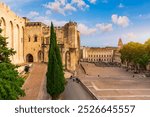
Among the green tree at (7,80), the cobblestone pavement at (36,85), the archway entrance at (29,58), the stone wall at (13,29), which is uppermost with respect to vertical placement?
the stone wall at (13,29)

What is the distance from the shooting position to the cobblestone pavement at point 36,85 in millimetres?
25972

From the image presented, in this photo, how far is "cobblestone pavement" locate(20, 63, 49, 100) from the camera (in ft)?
A: 85.2

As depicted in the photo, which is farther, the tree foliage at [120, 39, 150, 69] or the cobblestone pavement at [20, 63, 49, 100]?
the tree foliage at [120, 39, 150, 69]

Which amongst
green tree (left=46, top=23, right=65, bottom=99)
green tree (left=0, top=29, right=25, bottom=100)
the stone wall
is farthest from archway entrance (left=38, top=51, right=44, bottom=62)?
green tree (left=0, top=29, right=25, bottom=100)

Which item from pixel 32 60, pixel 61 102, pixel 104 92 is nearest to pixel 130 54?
pixel 32 60

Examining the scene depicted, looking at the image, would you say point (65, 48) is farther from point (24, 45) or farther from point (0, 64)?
point (0, 64)

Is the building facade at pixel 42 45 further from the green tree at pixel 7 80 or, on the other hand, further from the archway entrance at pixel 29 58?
the green tree at pixel 7 80

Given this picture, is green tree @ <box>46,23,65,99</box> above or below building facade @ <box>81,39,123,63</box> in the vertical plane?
above

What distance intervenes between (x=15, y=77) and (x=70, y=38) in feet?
122

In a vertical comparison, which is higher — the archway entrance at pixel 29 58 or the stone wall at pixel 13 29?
the stone wall at pixel 13 29

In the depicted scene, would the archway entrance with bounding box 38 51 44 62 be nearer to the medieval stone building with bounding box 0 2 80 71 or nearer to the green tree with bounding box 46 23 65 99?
the medieval stone building with bounding box 0 2 80 71

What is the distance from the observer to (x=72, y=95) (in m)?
29.0

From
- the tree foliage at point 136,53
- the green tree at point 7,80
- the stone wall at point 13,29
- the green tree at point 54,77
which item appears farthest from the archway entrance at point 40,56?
the green tree at point 7,80

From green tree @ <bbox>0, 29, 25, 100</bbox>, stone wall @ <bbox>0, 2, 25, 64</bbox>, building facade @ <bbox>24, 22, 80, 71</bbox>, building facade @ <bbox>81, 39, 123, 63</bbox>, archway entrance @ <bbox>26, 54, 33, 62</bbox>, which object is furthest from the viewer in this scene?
building facade @ <bbox>81, 39, 123, 63</bbox>
